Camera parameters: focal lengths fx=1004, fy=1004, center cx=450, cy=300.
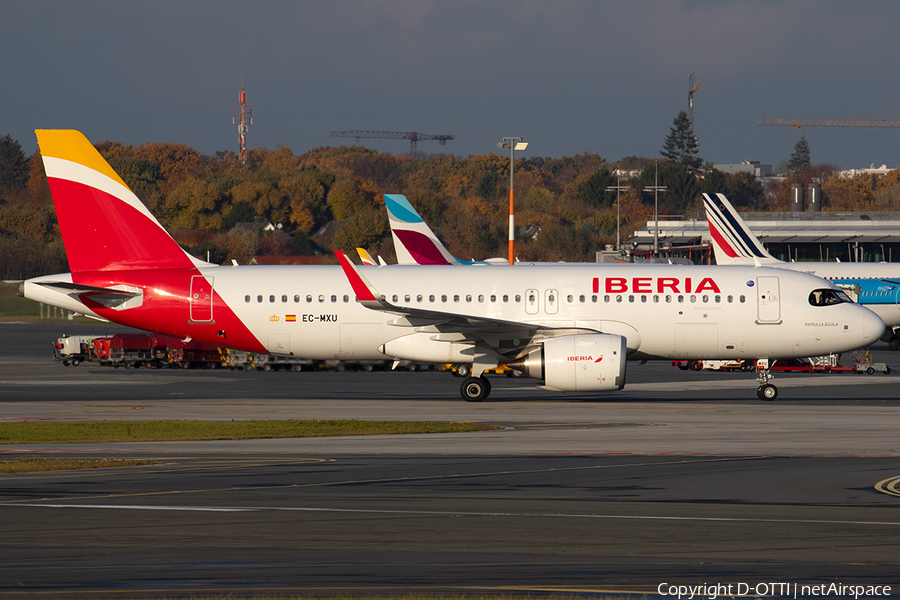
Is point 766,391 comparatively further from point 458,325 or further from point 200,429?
point 200,429

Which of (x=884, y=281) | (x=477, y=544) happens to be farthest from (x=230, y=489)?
(x=884, y=281)

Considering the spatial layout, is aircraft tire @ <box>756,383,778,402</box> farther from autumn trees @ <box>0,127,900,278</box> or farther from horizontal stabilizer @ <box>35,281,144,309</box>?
autumn trees @ <box>0,127,900,278</box>

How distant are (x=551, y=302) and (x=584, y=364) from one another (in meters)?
2.99

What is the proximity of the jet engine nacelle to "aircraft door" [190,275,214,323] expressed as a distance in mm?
10848

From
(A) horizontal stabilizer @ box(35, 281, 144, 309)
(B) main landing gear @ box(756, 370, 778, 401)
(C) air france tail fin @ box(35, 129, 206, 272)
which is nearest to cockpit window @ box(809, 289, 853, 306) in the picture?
(B) main landing gear @ box(756, 370, 778, 401)

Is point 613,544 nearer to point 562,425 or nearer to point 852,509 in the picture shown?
point 852,509

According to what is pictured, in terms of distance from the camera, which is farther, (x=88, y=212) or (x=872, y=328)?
(x=88, y=212)

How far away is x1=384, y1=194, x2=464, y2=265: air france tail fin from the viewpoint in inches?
1994

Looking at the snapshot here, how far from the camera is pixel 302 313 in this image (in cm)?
3231

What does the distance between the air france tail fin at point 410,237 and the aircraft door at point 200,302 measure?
18969 mm

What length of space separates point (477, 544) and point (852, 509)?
5882 millimetres

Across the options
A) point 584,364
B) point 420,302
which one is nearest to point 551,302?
point 584,364

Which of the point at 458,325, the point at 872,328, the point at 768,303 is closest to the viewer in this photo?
the point at 458,325

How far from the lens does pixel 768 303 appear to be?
104ft
